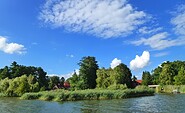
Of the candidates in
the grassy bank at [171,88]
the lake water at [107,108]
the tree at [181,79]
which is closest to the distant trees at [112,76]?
the grassy bank at [171,88]

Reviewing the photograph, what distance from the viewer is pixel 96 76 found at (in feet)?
290

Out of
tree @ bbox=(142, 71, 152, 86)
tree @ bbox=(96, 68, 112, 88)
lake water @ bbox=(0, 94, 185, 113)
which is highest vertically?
tree @ bbox=(142, 71, 152, 86)

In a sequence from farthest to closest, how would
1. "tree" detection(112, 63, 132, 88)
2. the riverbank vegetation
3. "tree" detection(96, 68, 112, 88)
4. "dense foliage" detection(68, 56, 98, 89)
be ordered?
1. "dense foliage" detection(68, 56, 98, 89)
2. "tree" detection(96, 68, 112, 88)
3. "tree" detection(112, 63, 132, 88)
4. the riverbank vegetation

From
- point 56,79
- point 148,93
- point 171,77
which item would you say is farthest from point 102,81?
point 56,79

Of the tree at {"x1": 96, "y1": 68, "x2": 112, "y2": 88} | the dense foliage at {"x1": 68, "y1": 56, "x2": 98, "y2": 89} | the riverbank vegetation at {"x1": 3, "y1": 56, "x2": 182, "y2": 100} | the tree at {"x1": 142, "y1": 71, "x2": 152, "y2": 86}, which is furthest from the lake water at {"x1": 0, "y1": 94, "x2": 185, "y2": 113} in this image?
the tree at {"x1": 142, "y1": 71, "x2": 152, "y2": 86}

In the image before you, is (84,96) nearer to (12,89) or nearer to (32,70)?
(12,89)

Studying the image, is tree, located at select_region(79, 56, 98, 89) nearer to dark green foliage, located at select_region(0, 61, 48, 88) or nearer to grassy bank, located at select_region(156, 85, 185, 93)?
dark green foliage, located at select_region(0, 61, 48, 88)

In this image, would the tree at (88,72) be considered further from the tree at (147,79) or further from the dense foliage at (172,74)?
the tree at (147,79)

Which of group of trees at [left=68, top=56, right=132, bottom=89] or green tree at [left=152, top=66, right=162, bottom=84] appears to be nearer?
group of trees at [left=68, top=56, right=132, bottom=89]

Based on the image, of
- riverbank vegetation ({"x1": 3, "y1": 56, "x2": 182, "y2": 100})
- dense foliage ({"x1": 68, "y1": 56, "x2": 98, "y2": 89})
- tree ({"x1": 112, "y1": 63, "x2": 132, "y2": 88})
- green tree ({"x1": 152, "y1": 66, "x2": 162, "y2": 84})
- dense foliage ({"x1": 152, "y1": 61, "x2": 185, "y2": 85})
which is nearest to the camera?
riverbank vegetation ({"x1": 3, "y1": 56, "x2": 182, "y2": 100})

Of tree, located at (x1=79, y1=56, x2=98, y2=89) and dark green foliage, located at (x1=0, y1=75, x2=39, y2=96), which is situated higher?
tree, located at (x1=79, y1=56, x2=98, y2=89)

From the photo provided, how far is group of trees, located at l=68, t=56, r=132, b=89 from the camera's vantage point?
80.6 meters

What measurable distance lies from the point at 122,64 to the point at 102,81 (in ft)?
30.2

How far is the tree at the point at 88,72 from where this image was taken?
8512 cm
